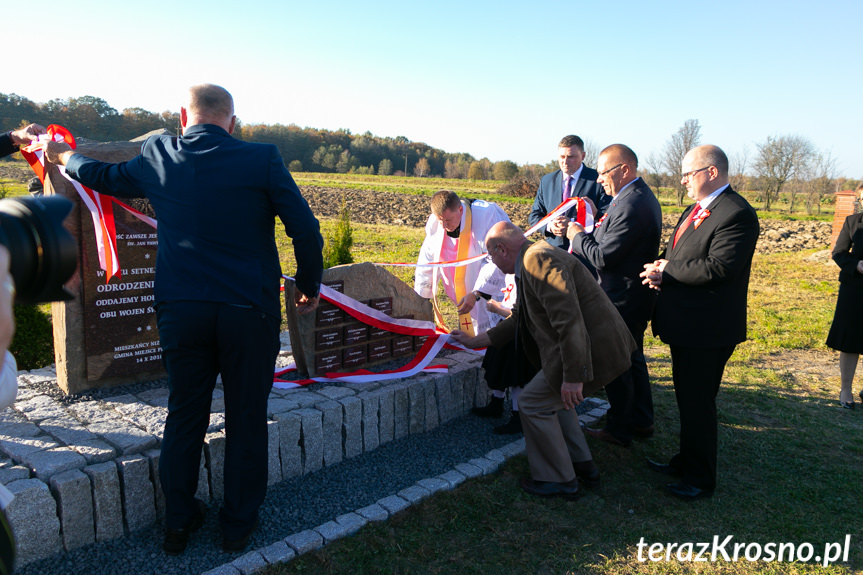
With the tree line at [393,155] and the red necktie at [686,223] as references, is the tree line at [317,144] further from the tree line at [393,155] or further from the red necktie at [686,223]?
the red necktie at [686,223]

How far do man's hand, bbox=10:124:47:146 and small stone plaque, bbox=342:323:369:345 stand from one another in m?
2.51

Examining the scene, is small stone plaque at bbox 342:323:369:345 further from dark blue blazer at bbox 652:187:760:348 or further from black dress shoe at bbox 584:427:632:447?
dark blue blazer at bbox 652:187:760:348

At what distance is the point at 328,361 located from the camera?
15.8 ft

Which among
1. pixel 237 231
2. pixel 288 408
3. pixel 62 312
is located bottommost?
pixel 288 408

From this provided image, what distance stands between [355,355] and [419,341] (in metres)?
0.87

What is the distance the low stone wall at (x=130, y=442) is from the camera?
9.52ft

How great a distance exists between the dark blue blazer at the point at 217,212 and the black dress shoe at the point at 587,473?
2479mm

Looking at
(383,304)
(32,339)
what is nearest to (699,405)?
(383,304)

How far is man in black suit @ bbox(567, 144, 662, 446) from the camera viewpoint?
14.5ft

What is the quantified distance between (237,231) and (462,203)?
10.00 ft

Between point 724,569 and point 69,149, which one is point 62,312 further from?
point 724,569

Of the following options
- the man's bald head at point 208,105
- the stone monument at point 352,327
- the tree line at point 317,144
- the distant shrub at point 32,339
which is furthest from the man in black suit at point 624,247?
the tree line at point 317,144

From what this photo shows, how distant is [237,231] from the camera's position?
2.88m

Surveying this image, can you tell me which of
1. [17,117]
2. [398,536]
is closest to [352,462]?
[398,536]
